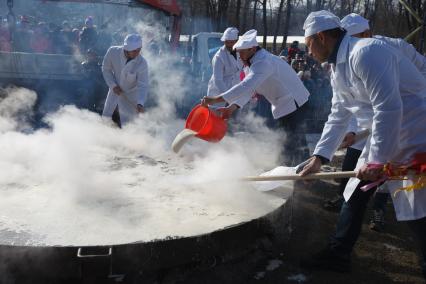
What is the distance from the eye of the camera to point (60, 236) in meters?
2.90

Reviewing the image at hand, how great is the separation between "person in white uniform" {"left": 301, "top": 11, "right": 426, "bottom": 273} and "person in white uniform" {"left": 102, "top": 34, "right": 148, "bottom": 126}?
11.4 feet

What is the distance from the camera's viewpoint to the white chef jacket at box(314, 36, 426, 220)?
→ 2.52 meters

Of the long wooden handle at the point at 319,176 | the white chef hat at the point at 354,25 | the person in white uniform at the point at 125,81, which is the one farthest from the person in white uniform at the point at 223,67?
the long wooden handle at the point at 319,176

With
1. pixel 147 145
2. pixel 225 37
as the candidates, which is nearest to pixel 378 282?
pixel 147 145

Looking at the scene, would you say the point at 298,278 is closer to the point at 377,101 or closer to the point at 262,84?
the point at 377,101

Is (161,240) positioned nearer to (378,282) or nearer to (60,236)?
(60,236)

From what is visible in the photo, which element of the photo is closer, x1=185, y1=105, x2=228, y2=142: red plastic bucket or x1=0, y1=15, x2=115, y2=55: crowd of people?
x1=185, y1=105, x2=228, y2=142: red plastic bucket

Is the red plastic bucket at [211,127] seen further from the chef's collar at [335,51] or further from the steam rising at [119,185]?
the chef's collar at [335,51]

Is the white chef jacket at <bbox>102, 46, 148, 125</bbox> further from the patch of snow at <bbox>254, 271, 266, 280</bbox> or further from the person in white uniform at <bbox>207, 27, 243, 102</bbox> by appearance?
the patch of snow at <bbox>254, 271, 266, 280</bbox>

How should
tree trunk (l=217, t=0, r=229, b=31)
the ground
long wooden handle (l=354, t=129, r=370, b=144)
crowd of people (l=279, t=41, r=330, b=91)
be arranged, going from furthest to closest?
tree trunk (l=217, t=0, r=229, b=31), crowd of people (l=279, t=41, r=330, b=91), long wooden handle (l=354, t=129, r=370, b=144), the ground

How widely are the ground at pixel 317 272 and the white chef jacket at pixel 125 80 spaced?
2.96m

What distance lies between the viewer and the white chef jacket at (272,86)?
15.5 ft

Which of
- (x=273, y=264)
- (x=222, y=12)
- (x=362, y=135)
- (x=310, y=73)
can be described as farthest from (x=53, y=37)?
(x=222, y=12)

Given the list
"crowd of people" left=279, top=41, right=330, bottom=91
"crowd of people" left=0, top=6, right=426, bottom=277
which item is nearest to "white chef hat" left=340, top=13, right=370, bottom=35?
"crowd of people" left=0, top=6, right=426, bottom=277
